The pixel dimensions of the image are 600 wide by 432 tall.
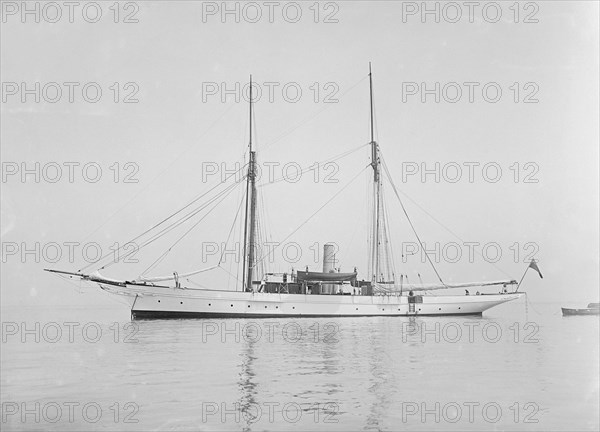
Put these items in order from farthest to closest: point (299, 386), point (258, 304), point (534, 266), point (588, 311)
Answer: point (588, 311) → point (534, 266) → point (258, 304) → point (299, 386)

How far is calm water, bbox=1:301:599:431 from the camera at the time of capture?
15.6 meters

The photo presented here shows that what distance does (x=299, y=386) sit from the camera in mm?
20312

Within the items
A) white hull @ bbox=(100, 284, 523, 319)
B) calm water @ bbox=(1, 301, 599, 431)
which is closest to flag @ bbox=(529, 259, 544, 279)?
white hull @ bbox=(100, 284, 523, 319)

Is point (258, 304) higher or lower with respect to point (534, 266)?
lower

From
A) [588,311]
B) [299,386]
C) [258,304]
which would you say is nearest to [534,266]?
[258,304]

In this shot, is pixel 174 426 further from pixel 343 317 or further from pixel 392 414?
pixel 343 317

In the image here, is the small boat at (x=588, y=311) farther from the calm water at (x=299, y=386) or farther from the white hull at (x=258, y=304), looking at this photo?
the calm water at (x=299, y=386)

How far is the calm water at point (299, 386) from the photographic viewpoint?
615 inches

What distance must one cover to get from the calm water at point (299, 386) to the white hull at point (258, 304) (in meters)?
23.5

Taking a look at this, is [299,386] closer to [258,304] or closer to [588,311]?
[258,304]

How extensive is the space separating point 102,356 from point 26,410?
13866 millimetres

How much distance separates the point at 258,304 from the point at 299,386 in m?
43.2

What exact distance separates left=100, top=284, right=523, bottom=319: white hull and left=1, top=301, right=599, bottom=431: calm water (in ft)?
77.1

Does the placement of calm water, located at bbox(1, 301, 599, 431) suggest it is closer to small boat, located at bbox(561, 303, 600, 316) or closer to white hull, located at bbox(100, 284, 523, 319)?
white hull, located at bbox(100, 284, 523, 319)
